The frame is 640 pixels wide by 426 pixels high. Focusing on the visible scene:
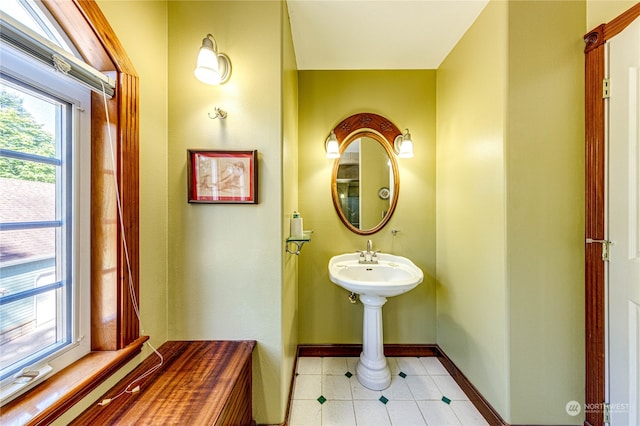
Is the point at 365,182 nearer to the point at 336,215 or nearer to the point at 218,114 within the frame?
the point at 336,215

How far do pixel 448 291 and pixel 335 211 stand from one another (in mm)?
1140

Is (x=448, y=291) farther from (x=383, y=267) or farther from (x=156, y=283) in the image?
(x=156, y=283)

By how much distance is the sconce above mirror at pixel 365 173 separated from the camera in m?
2.02

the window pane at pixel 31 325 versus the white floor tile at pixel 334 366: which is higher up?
the window pane at pixel 31 325

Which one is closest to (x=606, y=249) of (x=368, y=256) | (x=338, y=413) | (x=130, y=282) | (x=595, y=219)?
(x=595, y=219)

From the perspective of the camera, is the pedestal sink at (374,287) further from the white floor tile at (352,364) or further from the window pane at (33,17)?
the window pane at (33,17)

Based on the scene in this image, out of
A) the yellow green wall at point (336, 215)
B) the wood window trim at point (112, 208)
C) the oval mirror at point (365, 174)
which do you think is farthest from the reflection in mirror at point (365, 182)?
the wood window trim at point (112, 208)

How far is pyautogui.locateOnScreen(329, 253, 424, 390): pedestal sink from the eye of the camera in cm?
153

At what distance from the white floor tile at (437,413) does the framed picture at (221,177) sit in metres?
1.71

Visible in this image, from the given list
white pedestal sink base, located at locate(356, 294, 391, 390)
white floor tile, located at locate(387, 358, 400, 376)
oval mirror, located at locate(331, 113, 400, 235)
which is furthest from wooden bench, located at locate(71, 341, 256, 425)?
oval mirror, located at locate(331, 113, 400, 235)

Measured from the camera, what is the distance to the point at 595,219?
4.03ft

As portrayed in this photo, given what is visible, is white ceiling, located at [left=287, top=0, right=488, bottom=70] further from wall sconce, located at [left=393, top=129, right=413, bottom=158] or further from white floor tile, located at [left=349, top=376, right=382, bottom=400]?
white floor tile, located at [left=349, top=376, right=382, bottom=400]

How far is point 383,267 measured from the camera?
1.87 meters

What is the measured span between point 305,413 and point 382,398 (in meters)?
0.54
